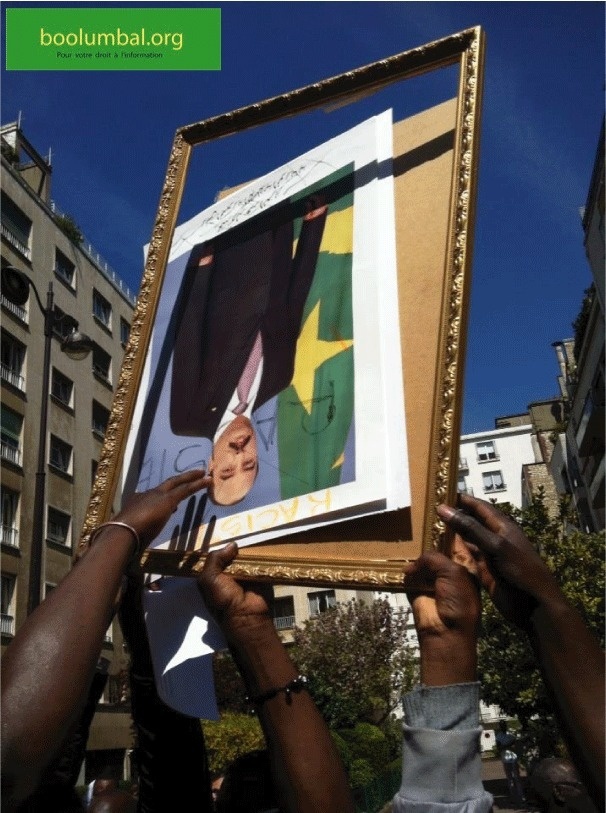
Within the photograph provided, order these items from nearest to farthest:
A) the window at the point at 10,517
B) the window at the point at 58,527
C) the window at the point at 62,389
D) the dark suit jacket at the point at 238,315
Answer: the dark suit jacket at the point at 238,315 → the window at the point at 10,517 → the window at the point at 58,527 → the window at the point at 62,389

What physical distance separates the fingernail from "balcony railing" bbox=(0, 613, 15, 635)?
23.4 meters

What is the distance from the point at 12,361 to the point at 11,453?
3.14 meters

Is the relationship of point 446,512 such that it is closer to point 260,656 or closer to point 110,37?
point 260,656

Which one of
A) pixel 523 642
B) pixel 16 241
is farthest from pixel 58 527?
pixel 523 642

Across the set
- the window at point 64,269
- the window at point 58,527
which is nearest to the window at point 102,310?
the window at point 64,269

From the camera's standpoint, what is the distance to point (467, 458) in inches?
2660

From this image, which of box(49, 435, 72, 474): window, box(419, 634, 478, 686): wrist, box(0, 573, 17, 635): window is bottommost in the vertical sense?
box(419, 634, 478, 686): wrist

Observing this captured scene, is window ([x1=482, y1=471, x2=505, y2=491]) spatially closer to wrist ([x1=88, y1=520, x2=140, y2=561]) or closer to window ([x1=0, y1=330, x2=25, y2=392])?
window ([x1=0, y1=330, x2=25, y2=392])

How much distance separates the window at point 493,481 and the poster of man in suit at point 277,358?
65.3 metres

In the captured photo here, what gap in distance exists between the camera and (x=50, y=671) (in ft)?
4.23

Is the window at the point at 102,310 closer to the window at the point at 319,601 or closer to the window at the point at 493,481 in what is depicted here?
the window at the point at 319,601

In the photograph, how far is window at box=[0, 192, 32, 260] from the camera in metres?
26.6

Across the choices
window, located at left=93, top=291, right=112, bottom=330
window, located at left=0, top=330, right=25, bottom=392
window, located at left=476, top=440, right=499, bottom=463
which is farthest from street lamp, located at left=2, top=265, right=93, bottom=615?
window, located at left=476, top=440, right=499, bottom=463

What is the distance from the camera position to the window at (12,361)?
25.7m
